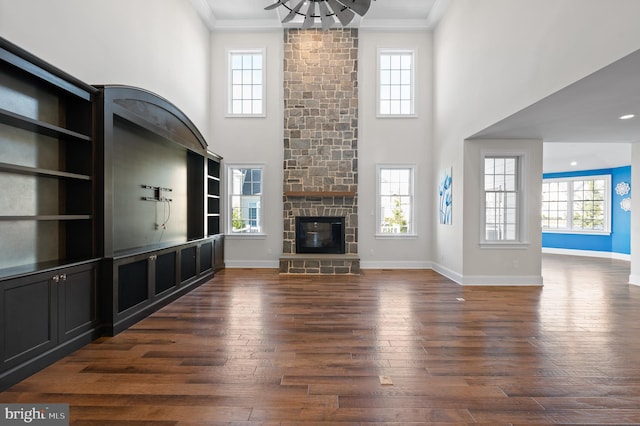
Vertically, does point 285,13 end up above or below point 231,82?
above

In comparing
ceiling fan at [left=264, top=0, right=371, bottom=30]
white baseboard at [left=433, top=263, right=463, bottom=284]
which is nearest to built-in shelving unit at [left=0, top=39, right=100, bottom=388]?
ceiling fan at [left=264, top=0, right=371, bottom=30]

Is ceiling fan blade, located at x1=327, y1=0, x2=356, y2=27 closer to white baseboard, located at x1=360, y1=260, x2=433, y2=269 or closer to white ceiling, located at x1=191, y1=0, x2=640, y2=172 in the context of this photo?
white ceiling, located at x1=191, y1=0, x2=640, y2=172

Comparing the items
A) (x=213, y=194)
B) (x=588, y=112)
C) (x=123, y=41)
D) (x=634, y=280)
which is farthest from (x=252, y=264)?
(x=634, y=280)

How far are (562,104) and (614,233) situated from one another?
8442mm

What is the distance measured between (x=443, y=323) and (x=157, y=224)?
14.4ft

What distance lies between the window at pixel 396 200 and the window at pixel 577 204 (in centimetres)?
641

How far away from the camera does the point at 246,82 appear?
8.33 meters

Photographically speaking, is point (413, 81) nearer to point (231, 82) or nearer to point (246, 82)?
point (246, 82)

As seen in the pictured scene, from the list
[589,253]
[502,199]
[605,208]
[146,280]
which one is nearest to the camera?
[146,280]

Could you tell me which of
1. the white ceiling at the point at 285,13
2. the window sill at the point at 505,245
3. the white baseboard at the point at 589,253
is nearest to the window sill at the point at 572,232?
the white baseboard at the point at 589,253

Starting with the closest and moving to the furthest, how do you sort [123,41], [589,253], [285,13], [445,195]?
[123,41] < [445,195] < [285,13] < [589,253]

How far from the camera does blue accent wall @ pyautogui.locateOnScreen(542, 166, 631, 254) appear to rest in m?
9.77

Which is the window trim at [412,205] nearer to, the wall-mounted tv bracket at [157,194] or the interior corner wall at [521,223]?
the interior corner wall at [521,223]

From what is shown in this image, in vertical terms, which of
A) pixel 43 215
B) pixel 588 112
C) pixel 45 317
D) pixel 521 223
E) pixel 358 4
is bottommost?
pixel 45 317
